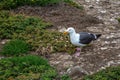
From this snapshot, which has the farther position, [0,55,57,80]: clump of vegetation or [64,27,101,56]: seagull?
[64,27,101,56]: seagull

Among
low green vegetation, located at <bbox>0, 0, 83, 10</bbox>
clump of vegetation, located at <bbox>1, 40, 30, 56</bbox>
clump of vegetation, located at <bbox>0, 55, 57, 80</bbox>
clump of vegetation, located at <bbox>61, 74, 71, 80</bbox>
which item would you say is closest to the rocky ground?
clump of vegetation, located at <bbox>61, 74, 71, 80</bbox>

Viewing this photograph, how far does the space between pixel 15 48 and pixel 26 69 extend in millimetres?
1167

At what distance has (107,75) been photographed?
7.41m

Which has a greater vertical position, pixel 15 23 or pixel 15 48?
pixel 15 23

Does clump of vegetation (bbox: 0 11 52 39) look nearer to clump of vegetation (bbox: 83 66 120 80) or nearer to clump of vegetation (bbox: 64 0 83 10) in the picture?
clump of vegetation (bbox: 64 0 83 10)

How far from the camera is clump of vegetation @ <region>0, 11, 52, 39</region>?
32.2 feet

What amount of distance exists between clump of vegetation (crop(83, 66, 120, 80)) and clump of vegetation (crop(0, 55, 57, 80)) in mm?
874

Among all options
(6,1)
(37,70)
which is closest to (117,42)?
(37,70)

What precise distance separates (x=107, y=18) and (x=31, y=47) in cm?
325

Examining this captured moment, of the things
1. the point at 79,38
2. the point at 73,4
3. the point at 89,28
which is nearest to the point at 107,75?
the point at 79,38

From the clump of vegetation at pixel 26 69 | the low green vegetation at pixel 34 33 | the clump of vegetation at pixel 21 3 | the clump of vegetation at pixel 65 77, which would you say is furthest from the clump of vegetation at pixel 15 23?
the clump of vegetation at pixel 65 77

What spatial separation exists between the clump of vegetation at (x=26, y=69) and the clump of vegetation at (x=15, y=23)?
1657 millimetres

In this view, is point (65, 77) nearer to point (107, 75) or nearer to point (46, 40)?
point (107, 75)

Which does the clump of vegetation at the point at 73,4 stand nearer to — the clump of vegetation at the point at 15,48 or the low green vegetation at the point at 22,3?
the low green vegetation at the point at 22,3
